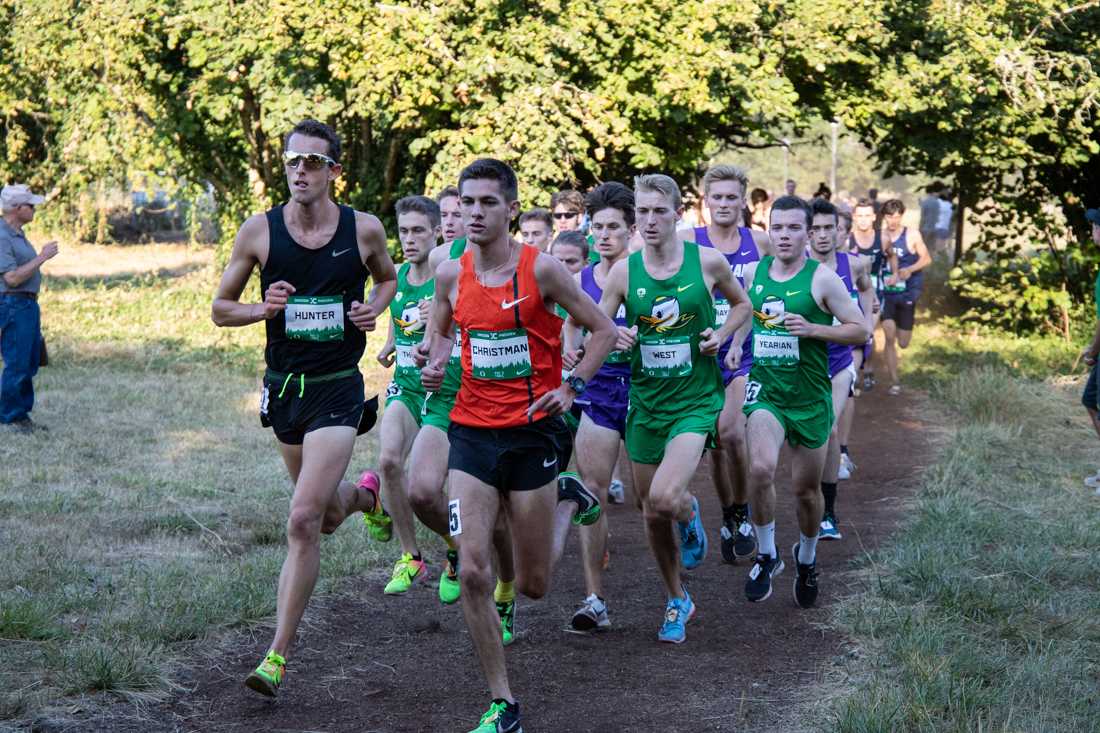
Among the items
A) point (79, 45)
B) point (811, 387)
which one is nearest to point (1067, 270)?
point (811, 387)

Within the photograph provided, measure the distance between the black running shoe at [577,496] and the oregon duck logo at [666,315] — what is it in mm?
846

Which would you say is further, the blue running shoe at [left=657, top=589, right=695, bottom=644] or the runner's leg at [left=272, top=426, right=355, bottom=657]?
the blue running shoe at [left=657, top=589, right=695, bottom=644]

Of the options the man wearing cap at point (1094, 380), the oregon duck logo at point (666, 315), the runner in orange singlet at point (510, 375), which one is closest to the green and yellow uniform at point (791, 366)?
the oregon duck logo at point (666, 315)

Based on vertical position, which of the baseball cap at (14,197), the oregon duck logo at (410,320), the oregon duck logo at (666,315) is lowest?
the oregon duck logo at (410,320)

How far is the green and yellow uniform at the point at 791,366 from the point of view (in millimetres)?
6930

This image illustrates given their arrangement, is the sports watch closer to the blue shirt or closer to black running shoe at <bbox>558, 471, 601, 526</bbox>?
black running shoe at <bbox>558, 471, 601, 526</bbox>

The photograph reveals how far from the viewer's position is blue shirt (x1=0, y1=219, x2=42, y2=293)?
444 inches

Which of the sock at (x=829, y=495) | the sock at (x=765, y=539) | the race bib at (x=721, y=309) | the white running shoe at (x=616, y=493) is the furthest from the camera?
the white running shoe at (x=616, y=493)

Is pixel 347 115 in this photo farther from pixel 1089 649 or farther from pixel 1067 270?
pixel 1089 649

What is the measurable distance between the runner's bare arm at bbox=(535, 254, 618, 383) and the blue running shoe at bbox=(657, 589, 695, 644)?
1.55 meters

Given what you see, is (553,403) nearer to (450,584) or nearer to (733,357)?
(450,584)

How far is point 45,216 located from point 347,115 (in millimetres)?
15805

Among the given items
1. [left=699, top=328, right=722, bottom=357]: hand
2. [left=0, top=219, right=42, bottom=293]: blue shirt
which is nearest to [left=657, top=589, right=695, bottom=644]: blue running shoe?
[left=699, top=328, right=722, bottom=357]: hand

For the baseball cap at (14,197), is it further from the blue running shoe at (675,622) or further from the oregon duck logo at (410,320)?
the blue running shoe at (675,622)
